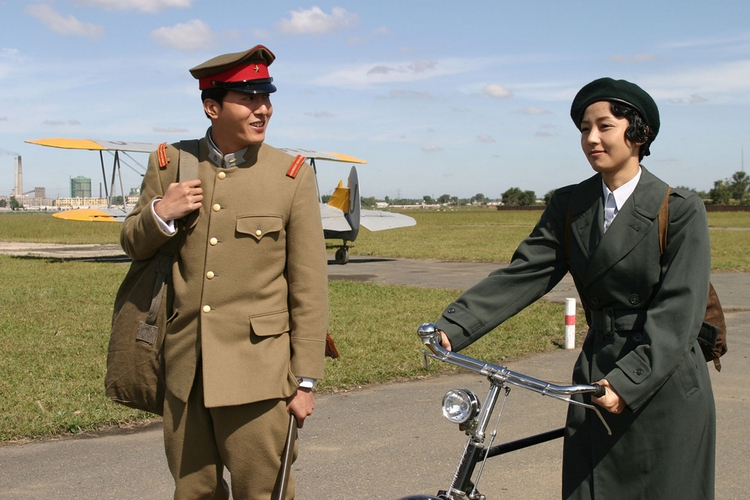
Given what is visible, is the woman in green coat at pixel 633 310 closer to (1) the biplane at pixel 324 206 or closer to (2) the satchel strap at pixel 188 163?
(2) the satchel strap at pixel 188 163

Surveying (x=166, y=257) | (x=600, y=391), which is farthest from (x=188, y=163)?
(x=600, y=391)

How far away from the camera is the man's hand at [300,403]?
264 centimetres

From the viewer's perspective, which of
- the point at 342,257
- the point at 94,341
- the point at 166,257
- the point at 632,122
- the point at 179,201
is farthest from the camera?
the point at 342,257

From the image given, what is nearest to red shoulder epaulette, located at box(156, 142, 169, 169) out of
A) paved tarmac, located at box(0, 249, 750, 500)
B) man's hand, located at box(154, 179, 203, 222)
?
man's hand, located at box(154, 179, 203, 222)

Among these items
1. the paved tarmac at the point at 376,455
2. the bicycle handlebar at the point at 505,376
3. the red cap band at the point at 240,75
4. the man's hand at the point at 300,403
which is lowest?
the paved tarmac at the point at 376,455

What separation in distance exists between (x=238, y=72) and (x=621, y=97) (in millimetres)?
1295

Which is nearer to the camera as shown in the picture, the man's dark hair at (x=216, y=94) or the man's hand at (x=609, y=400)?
the man's hand at (x=609, y=400)

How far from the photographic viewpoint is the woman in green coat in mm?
2154

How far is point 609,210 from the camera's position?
235 centimetres

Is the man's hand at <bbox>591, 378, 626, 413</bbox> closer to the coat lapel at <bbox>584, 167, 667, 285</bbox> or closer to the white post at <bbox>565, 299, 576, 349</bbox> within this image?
the coat lapel at <bbox>584, 167, 667, 285</bbox>

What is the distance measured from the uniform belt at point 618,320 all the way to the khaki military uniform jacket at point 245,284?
95cm

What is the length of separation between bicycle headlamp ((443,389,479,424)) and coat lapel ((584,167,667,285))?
662 millimetres

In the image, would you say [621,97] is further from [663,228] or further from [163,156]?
[163,156]

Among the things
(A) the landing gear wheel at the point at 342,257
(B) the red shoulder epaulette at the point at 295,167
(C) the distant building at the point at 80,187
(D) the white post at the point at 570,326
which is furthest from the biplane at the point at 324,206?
(C) the distant building at the point at 80,187
